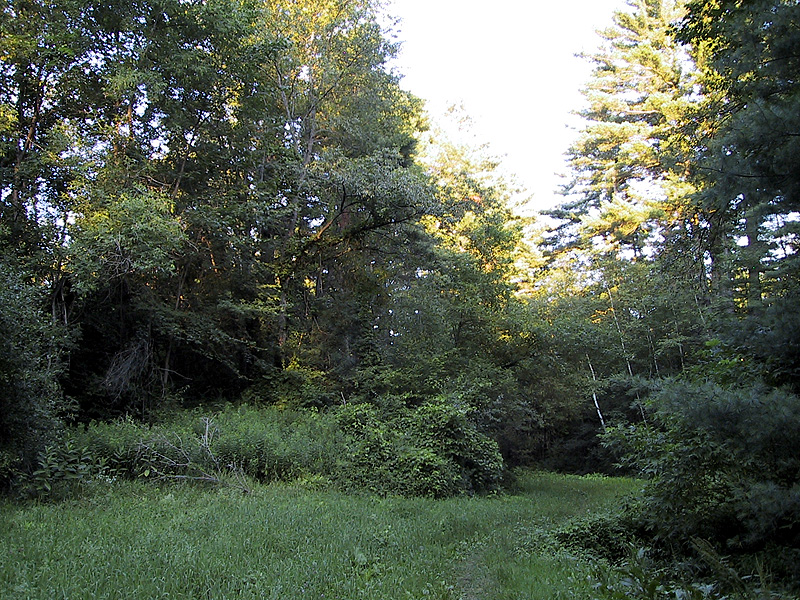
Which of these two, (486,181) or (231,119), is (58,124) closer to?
(231,119)

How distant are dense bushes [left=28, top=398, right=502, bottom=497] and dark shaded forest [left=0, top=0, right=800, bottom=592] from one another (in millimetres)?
94

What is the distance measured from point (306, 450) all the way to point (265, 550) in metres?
6.55

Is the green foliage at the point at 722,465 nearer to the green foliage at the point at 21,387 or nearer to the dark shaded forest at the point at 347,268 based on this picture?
the dark shaded forest at the point at 347,268

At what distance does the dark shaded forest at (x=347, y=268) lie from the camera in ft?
20.3

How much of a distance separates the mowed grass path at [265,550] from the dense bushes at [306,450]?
3.54 feet

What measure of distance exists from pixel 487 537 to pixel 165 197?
490 inches

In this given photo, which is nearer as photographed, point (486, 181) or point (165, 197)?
point (165, 197)

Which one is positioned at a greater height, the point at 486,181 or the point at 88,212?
the point at 486,181

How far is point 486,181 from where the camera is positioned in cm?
2783

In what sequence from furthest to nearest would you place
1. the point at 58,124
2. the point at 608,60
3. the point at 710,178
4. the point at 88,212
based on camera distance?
1. the point at 608,60
2. the point at 58,124
3. the point at 88,212
4. the point at 710,178

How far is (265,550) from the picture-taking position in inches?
235

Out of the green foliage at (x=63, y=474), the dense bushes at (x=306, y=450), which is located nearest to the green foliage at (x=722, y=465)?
the dense bushes at (x=306, y=450)

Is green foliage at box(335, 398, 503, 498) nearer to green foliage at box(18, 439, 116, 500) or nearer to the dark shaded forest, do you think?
the dark shaded forest

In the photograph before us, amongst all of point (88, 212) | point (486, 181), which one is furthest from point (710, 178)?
point (486, 181)
